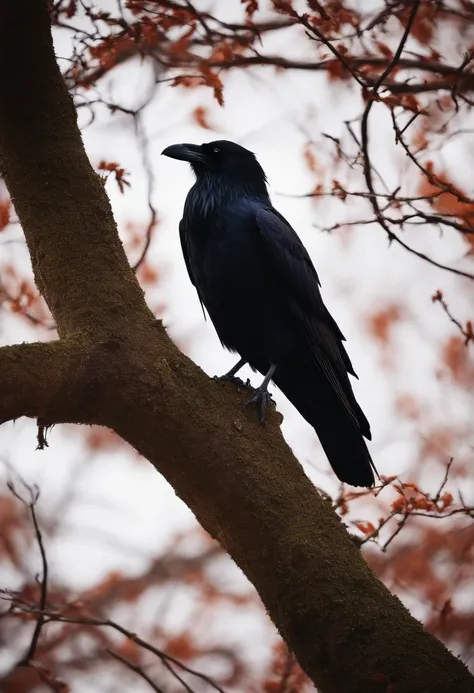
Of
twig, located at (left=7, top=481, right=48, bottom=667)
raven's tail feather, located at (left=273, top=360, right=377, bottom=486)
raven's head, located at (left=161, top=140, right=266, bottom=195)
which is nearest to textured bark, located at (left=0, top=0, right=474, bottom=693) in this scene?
twig, located at (left=7, top=481, right=48, bottom=667)

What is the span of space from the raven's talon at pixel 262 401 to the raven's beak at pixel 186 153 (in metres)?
2.49

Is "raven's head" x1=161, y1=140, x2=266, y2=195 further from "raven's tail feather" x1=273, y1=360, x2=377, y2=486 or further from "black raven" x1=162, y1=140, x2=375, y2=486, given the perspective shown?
"raven's tail feather" x1=273, y1=360, x2=377, y2=486

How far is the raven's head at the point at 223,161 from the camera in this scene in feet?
17.5

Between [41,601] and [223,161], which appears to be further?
[223,161]

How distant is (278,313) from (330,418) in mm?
731

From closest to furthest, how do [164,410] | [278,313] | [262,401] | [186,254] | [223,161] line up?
[164,410], [262,401], [278,313], [186,254], [223,161]

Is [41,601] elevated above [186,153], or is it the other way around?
[186,153]

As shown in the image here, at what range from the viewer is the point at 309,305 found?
475 cm

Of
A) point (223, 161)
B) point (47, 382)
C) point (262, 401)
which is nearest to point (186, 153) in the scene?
point (223, 161)

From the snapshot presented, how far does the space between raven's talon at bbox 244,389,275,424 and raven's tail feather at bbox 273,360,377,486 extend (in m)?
1.15

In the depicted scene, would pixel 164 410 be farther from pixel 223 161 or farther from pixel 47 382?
pixel 223 161

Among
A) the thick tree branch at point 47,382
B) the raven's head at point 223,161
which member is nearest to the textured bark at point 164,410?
the thick tree branch at point 47,382

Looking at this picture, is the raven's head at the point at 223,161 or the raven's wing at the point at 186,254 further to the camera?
the raven's head at the point at 223,161

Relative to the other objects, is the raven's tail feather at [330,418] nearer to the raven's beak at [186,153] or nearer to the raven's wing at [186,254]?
the raven's wing at [186,254]
